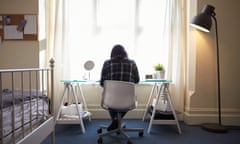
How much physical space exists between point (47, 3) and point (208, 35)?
8.85 ft

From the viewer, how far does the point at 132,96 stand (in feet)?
7.76

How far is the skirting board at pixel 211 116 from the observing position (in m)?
3.17

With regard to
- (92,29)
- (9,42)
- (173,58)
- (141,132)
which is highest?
(92,29)

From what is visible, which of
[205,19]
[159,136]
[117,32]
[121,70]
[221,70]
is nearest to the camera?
[121,70]

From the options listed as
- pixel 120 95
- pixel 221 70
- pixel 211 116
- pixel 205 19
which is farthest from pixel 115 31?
pixel 211 116

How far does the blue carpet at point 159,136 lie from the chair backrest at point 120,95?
17.9 inches

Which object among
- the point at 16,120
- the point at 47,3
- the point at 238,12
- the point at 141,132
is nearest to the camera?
the point at 16,120

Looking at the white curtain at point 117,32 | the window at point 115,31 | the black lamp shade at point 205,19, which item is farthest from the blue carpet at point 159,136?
the black lamp shade at point 205,19

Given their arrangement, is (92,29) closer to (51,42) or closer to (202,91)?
(51,42)

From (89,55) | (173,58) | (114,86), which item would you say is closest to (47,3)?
A: (89,55)

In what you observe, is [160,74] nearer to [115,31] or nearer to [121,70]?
[121,70]

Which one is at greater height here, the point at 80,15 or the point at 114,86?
the point at 80,15

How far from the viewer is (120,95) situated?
2.35 m

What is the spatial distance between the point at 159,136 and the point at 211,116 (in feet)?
3.53
